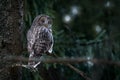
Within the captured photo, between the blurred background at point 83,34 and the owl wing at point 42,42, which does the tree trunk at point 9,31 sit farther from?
the blurred background at point 83,34

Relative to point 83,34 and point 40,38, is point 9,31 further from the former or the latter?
point 83,34

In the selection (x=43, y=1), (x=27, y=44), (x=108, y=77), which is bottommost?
(x=108, y=77)

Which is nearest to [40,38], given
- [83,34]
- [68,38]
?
[68,38]

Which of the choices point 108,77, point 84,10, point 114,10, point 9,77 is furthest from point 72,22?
point 9,77

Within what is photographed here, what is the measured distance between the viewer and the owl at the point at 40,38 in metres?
4.96

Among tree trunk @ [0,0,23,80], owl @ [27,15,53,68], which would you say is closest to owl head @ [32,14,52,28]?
owl @ [27,15,53,68]

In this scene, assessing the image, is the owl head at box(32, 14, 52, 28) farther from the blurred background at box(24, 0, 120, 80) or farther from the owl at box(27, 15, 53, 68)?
the blurred background at box(24, 0, 120, 80)

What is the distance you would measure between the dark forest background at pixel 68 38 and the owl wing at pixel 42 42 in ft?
0.42

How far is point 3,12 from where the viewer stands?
4.50 m

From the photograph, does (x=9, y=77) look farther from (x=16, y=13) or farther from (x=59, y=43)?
(x=59, y=43)

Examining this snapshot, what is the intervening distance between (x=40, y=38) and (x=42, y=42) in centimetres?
7

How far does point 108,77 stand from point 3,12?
277 centimetres

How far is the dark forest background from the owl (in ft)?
0.33

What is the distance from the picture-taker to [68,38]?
7.45 metres
